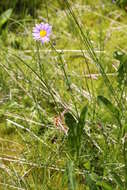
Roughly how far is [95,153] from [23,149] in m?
0.24

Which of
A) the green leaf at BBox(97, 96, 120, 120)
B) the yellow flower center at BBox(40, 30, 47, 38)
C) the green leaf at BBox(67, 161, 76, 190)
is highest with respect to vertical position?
the yellow flower center at BBox(40, 30, 47, 38)

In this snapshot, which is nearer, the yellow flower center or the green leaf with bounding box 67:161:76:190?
the green leaf with bounding box 67:161:76:190

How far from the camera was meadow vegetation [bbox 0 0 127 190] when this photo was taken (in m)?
1.24

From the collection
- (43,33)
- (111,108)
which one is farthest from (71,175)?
(43,33)

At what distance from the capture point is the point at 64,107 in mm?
1519

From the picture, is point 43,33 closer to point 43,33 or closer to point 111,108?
point 43,33

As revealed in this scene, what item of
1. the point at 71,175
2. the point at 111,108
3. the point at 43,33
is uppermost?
the point at 43,33

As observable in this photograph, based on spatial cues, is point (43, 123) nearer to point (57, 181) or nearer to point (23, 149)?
point (23, 149)

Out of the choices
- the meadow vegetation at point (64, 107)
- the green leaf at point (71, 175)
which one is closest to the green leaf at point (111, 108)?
the meadow vegetation at point (64, 107)

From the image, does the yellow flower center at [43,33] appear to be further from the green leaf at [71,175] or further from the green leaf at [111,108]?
the green leaf at [71,175]

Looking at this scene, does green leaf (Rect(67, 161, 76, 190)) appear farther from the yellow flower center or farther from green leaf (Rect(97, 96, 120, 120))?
the yellow flower center

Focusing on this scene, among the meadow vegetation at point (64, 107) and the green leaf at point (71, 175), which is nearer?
the green leaf at point (71, 175)

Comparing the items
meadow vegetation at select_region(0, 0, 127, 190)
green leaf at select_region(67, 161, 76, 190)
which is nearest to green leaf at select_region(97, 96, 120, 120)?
meadow vegetation at select_region(0, 0, 127, 190)

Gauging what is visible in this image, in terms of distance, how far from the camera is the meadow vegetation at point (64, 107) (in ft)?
4.06
